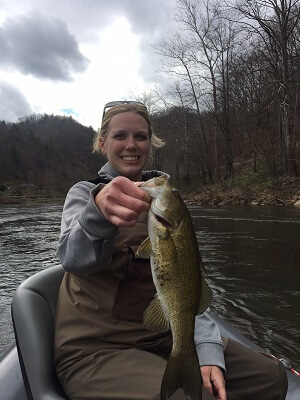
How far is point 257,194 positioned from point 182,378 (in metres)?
21.0

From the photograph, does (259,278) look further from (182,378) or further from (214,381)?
(182,378)

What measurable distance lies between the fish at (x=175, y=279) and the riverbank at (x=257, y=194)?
1712 cm

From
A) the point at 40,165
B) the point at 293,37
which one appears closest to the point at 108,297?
the point at 293,37

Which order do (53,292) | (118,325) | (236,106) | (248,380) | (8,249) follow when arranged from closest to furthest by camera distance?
1. (118,325)
2. (248,380)
3. (53,292)
4. (8,249)
5. (236,106)

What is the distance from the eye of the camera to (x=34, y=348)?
2.01 metres

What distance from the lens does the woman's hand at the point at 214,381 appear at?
2.02 metres

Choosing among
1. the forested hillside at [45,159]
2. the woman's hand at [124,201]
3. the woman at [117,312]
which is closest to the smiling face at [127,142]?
the woman at [117,312]

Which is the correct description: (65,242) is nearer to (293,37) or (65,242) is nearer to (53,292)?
(53,292)

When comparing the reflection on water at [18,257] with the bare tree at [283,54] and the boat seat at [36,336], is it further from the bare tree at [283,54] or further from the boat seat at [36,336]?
the bare tree at [283,54]

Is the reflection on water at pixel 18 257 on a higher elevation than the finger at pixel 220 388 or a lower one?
lower

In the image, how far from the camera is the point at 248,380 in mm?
2215

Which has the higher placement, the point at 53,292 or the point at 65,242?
the point at 65,242

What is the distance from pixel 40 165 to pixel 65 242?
113 metres

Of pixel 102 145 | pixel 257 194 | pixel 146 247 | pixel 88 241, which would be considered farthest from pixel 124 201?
pixel 257 194
